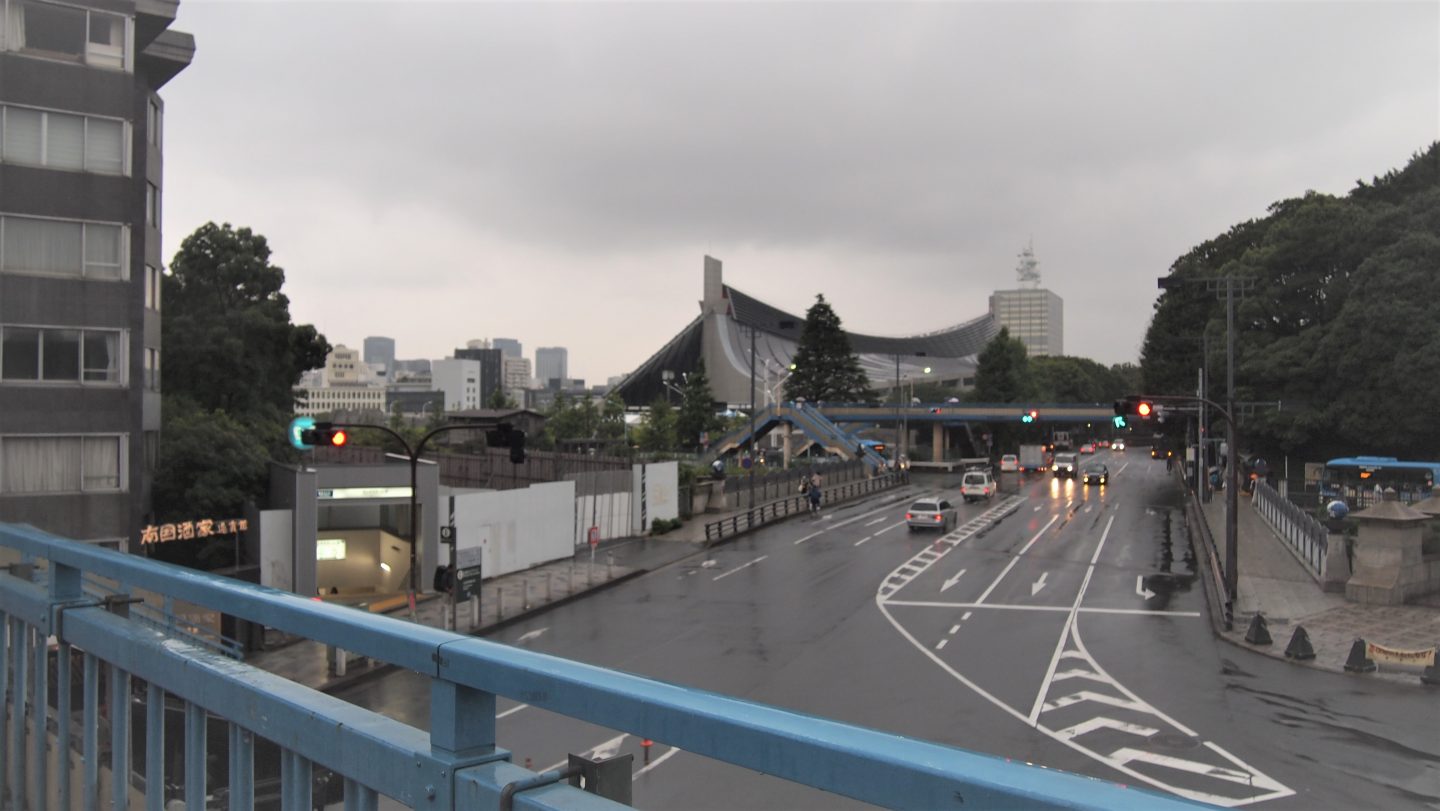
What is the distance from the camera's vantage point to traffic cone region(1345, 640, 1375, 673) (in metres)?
18.7

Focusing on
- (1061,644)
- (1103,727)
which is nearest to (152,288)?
(1061,644)

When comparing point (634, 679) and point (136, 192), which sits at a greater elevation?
point (136, 192)

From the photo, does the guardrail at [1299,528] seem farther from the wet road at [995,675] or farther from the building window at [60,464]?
the building window at [60,464]

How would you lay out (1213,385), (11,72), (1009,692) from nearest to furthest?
1. (1009,692)
2. (11,72)
3. (1213,385)

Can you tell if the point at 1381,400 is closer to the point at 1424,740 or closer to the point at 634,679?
the point at 1424,740

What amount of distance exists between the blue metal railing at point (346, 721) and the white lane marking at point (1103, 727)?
14153mm

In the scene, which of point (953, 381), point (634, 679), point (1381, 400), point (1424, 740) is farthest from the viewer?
point (953, 381)

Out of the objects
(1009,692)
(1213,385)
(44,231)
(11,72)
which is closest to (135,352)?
(44,231)

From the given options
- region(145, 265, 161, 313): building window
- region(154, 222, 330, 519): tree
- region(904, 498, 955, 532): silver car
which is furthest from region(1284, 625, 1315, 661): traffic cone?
region(145, 265, 161, 313): building window

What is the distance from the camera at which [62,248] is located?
71.6 ft

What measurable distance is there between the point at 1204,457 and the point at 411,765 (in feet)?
201

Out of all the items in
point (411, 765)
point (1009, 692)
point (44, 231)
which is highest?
point (44, 231)

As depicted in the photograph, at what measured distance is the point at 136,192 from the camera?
22828 mm

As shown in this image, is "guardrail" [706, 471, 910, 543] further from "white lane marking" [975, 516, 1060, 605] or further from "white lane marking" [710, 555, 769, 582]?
"white lane marking" [975, 516, 1060, 605]
